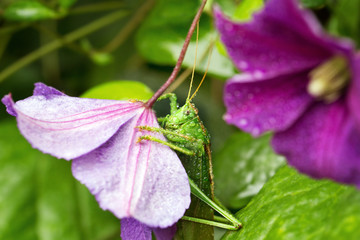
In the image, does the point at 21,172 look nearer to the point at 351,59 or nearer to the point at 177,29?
the point at 177,29

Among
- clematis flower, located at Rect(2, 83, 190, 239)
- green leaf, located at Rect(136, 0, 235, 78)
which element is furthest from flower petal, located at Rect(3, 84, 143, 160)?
green leaf, located at Rect(136, 0, 235, 78)

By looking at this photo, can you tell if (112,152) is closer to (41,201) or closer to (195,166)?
(195,166)

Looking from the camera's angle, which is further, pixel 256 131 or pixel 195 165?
pixel 195 165

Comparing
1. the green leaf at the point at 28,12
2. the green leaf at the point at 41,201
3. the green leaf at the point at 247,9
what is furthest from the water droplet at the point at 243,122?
the green leaf at the point at 41,201

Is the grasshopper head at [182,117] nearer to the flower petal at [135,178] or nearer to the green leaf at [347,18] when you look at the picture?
the flower petal at [135,178]

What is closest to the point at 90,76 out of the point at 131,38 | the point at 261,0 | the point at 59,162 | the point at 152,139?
the point at 131,38

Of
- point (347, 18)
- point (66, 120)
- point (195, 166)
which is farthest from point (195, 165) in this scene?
point (347, 18)
